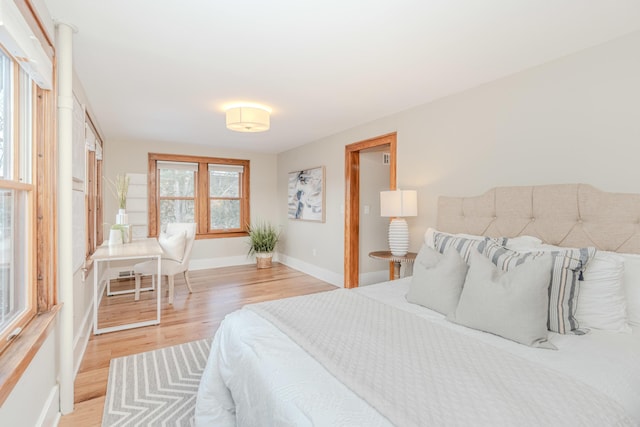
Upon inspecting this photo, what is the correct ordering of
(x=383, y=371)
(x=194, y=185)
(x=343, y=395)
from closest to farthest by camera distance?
(x=343, y=395)
(x=383, y=371)
(x=194, y=185)

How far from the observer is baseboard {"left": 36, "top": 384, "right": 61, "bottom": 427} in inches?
62.1

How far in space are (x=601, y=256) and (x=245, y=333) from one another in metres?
1.78

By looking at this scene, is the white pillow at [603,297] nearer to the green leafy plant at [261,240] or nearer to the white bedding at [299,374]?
the white bedding at [299,374]

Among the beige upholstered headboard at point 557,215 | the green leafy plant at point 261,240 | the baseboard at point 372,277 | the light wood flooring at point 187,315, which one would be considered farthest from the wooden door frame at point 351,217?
the green leafy plant at point 261,240

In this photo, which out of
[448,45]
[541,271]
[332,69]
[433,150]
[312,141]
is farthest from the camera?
[312,141]

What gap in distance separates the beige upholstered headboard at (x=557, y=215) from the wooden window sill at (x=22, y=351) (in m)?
2.77

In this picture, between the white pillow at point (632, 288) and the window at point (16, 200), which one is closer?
the window at point (16, 200)

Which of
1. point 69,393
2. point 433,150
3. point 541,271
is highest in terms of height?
point 433,150

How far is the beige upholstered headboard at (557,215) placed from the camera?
6.05ft

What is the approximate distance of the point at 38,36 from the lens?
5.01ft

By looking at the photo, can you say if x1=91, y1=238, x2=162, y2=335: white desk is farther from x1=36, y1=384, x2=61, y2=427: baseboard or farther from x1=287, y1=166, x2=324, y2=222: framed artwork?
x1=287, y1=166, x2=324, y2=222: framed artwork

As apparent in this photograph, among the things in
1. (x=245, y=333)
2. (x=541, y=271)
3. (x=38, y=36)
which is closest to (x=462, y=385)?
(x=541, y=271)

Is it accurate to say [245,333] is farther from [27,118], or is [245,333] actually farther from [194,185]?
[194,185]

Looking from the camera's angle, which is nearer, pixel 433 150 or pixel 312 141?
pixel 433 150
